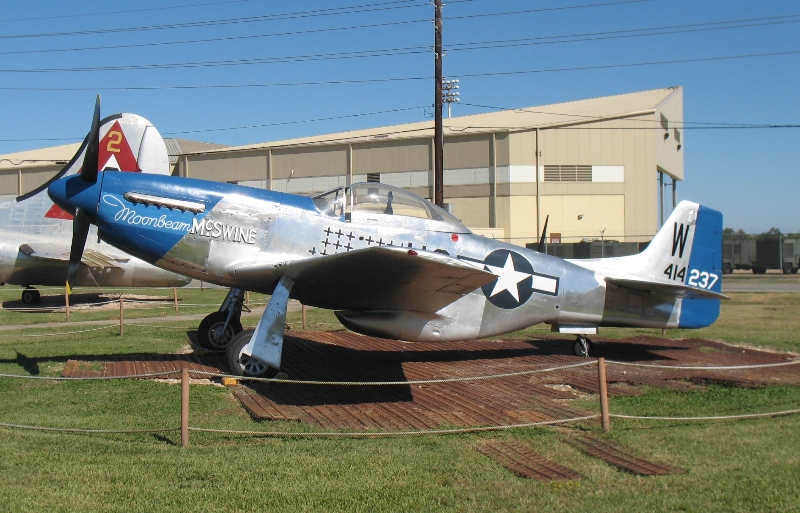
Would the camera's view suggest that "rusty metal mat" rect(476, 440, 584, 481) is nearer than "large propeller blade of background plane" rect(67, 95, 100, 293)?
Yes

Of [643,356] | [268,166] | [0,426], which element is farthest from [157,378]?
[268,166]

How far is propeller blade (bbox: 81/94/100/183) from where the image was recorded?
28.6 feet

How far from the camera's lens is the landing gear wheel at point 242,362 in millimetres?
8568

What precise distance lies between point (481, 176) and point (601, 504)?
3358cm

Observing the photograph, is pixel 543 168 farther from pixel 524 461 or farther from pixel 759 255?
pixel 524 461

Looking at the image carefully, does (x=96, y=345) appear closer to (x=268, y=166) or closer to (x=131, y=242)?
(x=131, y=242)

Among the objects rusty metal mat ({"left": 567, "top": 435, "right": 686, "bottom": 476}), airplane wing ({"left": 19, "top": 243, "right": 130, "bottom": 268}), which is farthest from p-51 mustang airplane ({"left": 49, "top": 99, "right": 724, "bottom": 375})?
airplane wing ({"left": 19, "top": 243, "right": 130, "bottom": 268})

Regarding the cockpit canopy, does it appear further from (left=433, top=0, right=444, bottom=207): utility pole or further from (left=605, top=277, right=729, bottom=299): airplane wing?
(left=433, top=0, right=444, bottom=207): utility pole

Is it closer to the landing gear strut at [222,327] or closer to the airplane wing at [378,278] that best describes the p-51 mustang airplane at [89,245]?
the landing gear strut at [222,327]

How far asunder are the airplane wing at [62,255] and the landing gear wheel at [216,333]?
26.3 feet

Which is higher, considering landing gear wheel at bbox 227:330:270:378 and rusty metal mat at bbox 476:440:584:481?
landing gear wheel at bbox 227:330:270:378

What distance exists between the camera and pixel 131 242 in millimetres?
8945

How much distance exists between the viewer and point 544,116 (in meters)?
39.8

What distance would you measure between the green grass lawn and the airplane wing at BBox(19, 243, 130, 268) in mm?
9924
